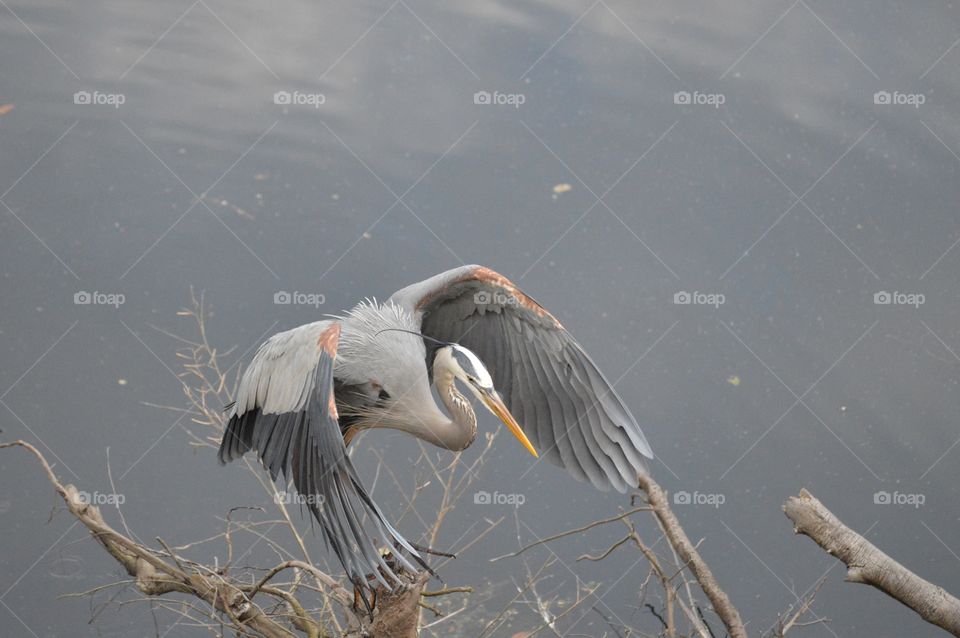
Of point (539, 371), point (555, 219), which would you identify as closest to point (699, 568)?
point (539, 371)

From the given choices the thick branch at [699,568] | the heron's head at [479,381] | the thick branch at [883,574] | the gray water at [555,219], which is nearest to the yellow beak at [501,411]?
the heron's head at [479,381]

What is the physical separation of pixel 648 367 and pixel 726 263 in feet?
1.68

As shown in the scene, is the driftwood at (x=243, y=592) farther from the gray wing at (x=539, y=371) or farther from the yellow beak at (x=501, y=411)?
the gray wing at (x=539, y=371)

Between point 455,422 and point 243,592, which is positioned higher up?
point 455,422

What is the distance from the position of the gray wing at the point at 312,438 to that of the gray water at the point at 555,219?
5.28 feet

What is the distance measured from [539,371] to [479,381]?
0.47 m

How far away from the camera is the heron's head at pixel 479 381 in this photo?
2473mm

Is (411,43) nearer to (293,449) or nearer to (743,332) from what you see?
(743,332)

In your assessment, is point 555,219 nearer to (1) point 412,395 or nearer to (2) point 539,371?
→ (2) point 539,371

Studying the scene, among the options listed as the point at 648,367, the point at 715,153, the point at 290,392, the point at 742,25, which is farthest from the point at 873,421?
the point at 290,392

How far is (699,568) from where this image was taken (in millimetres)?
2342

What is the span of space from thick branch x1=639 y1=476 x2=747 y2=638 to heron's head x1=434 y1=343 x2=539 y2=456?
12.7 inches

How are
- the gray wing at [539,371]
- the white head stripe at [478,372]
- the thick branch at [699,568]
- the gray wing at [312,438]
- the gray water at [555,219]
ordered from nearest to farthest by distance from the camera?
the gray wing at [312,438]
the thick branch at [699,568]
the white head stripe at [478,372]
the gray wing at [539,371]
the gray water at [555,219]

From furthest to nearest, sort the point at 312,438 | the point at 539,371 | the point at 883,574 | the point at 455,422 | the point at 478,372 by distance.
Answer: the point at 539,371
the point at 455,422
the point at 478,372
the point at 312,438
the point at 883,574
